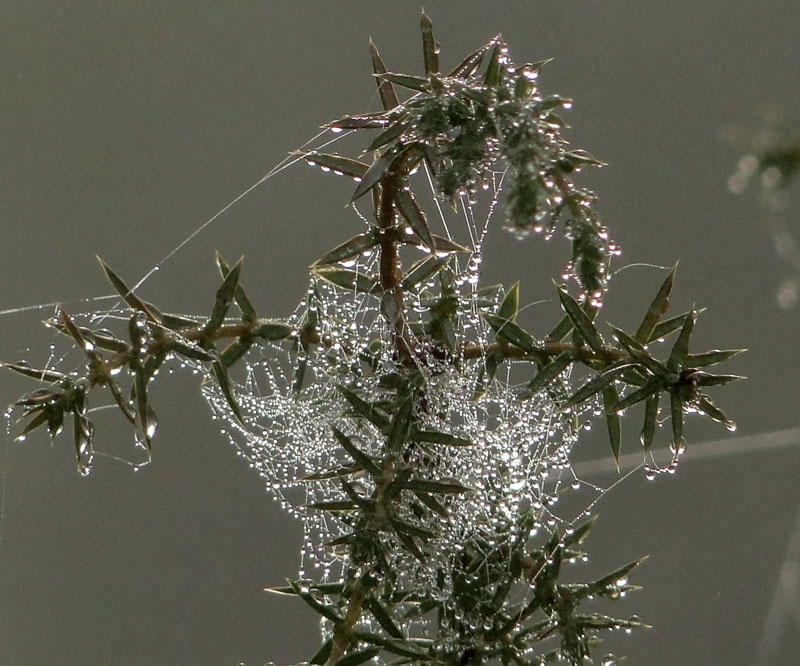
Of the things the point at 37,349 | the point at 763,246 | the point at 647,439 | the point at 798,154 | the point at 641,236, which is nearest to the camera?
the point at 798,154

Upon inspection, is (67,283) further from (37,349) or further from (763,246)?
(763,246)

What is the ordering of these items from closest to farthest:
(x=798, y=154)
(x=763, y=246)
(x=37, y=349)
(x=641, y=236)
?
(x=798, y=154), (x=763, y=246), (x=641, y=236), (x=37, y=349)

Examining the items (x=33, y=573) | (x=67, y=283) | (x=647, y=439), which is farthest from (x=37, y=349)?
(x=647, y=439)

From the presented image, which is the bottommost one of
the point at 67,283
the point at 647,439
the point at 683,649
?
the point at 683,649

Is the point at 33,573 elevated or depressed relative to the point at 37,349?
depressed

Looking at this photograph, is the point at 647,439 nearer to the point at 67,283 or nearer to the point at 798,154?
the point at 798,154

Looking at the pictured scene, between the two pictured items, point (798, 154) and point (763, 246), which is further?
point (763, 246)
